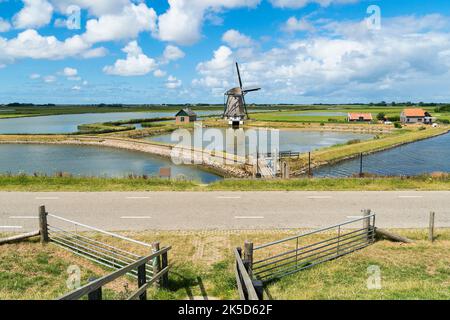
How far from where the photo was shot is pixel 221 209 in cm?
1739

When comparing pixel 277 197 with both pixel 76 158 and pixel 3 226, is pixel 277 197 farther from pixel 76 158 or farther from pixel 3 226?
pixel 76 158

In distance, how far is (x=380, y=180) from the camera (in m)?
23.1

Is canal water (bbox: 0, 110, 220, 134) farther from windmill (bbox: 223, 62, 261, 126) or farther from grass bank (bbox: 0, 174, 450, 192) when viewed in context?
grass bank (bbox: 0, 174, 450, 192)

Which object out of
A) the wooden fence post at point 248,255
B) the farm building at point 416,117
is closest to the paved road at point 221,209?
the wooden fence post at point 248,255

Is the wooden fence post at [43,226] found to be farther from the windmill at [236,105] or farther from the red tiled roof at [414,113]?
the red tiled roof at [414,113]

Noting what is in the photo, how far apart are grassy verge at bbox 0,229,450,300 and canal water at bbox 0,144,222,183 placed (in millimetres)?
25135

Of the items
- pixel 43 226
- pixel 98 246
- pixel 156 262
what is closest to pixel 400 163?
pixel 98 246

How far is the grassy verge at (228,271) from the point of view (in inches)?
350

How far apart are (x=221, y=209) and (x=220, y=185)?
489cm

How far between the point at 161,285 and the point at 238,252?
2.38 metres
